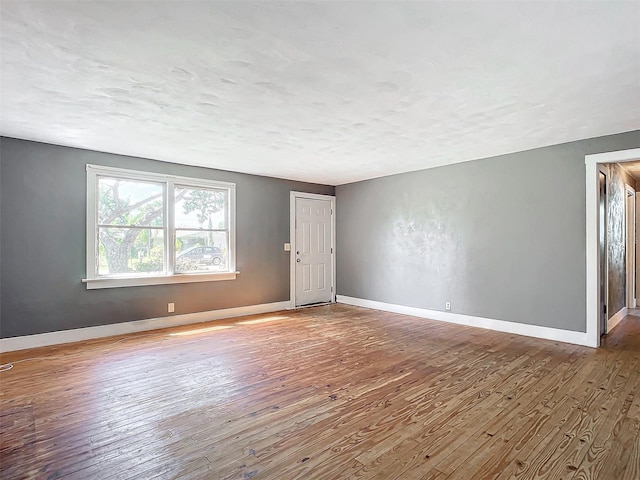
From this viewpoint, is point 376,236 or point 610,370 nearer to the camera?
point 610,370

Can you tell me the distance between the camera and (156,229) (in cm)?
520

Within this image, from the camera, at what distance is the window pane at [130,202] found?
4.81 metres

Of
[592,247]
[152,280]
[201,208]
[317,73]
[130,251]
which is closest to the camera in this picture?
[317,73]

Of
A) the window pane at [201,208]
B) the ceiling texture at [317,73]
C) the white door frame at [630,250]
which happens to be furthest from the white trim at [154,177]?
the white door frame at [630,250]

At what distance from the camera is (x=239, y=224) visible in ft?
20.0

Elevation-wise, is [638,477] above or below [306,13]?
below

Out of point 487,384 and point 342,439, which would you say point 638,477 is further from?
point 342,439

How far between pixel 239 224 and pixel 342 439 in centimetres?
440

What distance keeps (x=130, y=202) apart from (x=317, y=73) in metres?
3.67

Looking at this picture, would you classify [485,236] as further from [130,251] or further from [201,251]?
[130,251]

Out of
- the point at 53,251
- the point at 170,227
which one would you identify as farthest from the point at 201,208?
the point at 53,251

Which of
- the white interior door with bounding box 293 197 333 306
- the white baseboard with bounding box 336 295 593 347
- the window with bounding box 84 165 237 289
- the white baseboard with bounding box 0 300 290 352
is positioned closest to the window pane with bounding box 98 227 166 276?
the window with bounding box 84 165 237 289

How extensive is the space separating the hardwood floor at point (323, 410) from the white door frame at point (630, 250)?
7.27 feet

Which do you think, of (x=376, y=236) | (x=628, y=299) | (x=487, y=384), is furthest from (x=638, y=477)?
(x=628, y=299)
